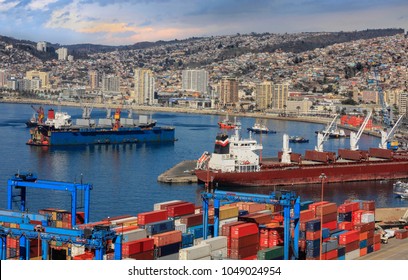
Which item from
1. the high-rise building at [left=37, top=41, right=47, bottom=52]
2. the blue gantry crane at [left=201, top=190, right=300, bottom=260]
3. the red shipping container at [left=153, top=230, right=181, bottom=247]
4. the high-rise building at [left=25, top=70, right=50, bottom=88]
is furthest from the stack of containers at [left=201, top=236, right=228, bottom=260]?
the high-rise building at [left=37, top=41, right=47, bottom=52]

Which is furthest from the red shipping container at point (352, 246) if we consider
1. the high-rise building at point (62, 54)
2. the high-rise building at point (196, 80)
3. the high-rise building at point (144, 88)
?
the high-rise building at point (62, 54)

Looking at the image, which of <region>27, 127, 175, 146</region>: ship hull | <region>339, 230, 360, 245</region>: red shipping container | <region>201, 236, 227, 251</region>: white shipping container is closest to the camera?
<region>201, 236, 227, 251</region>: white shipping container

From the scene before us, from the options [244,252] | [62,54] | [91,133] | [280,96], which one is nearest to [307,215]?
[244,252]

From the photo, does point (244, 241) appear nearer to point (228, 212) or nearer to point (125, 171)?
point (228, 212)

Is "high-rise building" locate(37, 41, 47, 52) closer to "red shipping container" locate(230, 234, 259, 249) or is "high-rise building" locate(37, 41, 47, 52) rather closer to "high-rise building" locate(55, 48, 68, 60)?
"high-rise building" locate(55, 48, 68, 60)

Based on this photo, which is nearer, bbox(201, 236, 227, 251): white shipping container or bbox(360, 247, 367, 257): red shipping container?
bbox(201, 236, 227, 251): white shipping container

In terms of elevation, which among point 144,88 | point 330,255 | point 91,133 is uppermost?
point 144,88

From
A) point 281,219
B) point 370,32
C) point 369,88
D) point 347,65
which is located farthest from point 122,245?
point 370,32
